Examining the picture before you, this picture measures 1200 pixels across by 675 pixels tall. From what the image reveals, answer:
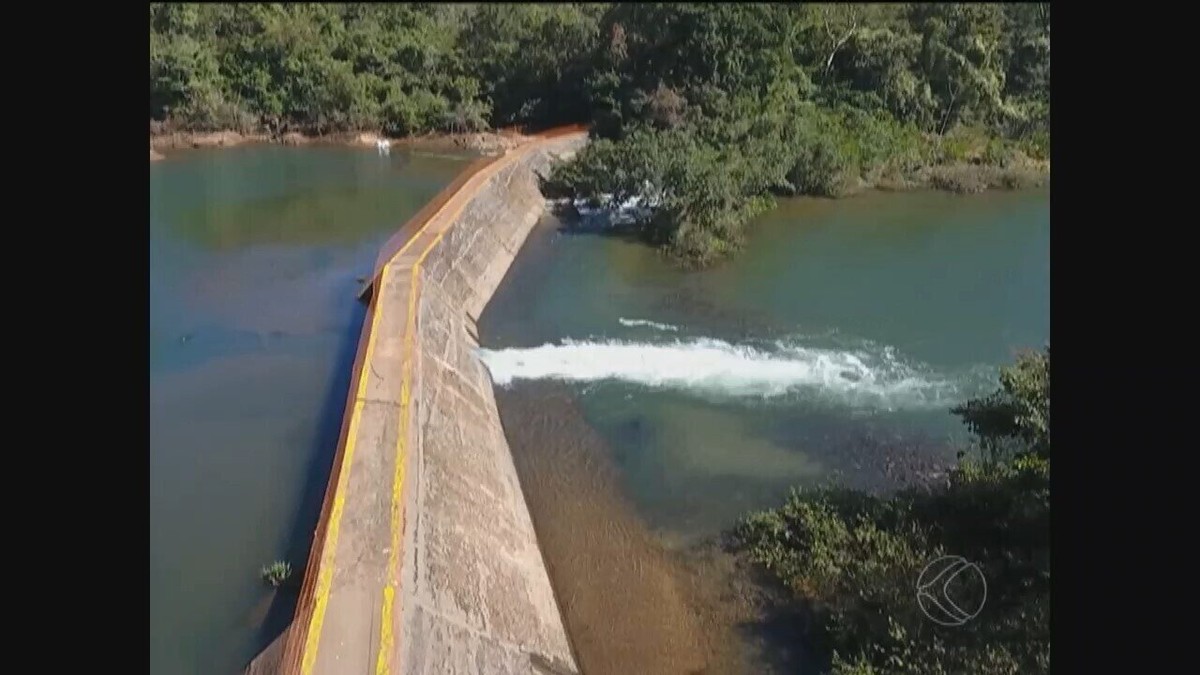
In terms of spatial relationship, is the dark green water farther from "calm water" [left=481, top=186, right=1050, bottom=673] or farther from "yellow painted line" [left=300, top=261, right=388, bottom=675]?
"yellow painted line" [left=300, top=261, right=388, bottom=675]

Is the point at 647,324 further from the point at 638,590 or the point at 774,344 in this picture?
the point at 638,590

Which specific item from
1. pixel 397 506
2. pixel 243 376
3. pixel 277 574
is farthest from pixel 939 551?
pixel 243 376

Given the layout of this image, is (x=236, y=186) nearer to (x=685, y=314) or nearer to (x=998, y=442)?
(x=685, y=314)

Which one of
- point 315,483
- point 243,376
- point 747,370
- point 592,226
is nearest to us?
point 315,483

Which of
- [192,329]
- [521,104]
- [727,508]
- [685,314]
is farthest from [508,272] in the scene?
[521,104]

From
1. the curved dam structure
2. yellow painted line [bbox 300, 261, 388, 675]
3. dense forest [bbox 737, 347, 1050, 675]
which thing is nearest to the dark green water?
dense forest [bbox 737, 347, 1050, 675]
